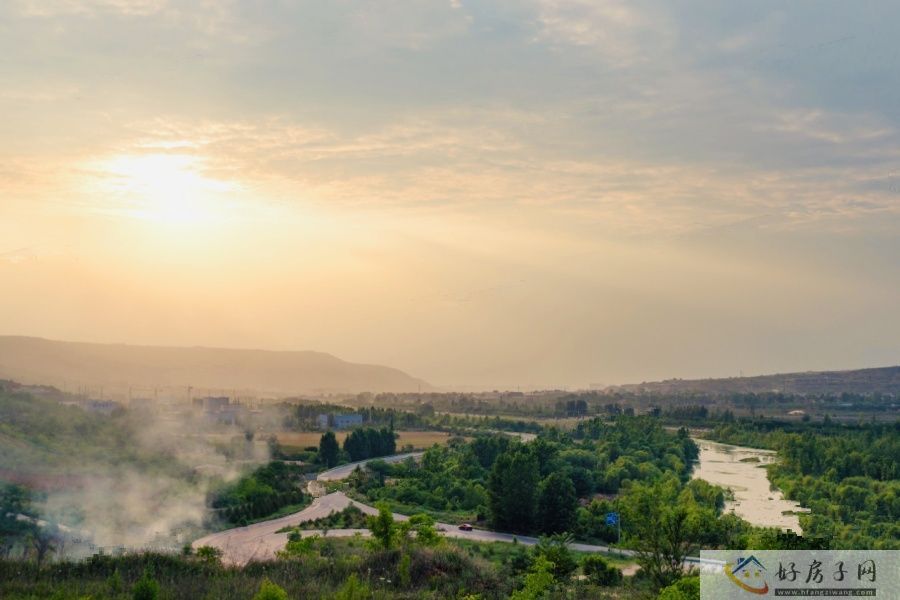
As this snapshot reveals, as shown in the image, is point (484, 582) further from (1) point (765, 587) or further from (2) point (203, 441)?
(2) point (203, 441)

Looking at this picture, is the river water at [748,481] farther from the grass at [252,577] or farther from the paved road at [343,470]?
the paved road at [343,470]

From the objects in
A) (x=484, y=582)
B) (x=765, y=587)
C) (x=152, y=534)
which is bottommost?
(x=152, y=534)

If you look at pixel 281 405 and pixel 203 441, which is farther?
Result: pixel 281 405

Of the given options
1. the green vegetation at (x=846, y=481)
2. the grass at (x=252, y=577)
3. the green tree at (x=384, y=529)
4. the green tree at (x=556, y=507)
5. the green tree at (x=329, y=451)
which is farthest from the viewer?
the green tree at (x=329, y=451)

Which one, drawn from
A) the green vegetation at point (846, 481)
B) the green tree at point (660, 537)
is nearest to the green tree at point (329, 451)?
the green vegetation at point (846, 481)

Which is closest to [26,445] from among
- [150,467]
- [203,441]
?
[150,467]

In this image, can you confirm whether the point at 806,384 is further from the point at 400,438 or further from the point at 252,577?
the point at 252,577

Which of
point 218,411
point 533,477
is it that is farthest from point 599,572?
point 218,411
